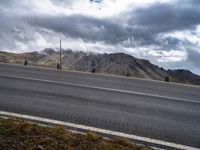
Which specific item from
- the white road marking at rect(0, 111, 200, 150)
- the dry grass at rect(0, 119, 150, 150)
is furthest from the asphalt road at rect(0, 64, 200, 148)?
the dry grass at rect(0, 119, 150, 150)

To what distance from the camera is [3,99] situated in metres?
9.23

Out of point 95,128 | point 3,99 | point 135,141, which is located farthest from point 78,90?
point 135,141

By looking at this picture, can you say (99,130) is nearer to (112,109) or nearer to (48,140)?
(48,140)

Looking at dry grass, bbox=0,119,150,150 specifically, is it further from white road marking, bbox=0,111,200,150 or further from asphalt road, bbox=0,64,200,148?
asphalt road, bbox=0,64,200,148

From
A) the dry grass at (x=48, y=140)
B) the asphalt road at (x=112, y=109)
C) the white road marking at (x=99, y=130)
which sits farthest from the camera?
the asphalt road at (x=112, y=109)

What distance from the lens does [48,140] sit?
5.62 metres

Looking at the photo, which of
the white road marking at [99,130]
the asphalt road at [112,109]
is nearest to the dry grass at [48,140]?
the white road marking at [99,130]

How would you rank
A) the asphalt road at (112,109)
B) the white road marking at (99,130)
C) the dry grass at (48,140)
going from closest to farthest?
the dry grass at (48,140), the white road marking at (99,130), the asphalt road at (112,109)

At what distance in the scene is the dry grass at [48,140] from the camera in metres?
5.41

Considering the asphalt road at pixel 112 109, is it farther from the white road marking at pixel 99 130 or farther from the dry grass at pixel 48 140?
the dry grass at pixel 48 140

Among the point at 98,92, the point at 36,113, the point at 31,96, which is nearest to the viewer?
the point at 36,113

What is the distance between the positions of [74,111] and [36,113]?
2.90 feet

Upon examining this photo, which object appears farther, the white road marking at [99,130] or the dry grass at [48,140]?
the white road marking at [99,130]

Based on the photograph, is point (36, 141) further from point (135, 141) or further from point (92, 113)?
point (92, 113)
